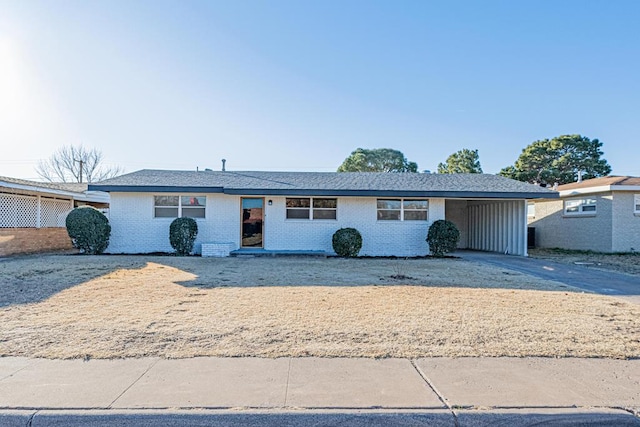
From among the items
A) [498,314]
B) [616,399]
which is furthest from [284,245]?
[616,399]

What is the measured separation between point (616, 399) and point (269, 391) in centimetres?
288

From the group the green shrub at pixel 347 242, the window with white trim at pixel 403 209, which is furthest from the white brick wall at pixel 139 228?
the window with white trim at pixel 403 209

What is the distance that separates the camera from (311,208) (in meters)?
15.2

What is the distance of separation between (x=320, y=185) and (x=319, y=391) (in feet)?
40.9

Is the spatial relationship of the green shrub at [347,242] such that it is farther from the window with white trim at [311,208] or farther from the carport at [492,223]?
the carport at [492,223]

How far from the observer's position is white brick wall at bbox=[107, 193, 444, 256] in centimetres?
1502

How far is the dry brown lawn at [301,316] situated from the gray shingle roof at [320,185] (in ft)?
17.6

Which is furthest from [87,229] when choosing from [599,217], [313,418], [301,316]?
[599,217]

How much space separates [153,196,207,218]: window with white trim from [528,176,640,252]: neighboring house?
680 inches

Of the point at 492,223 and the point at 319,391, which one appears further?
the point at 492,223

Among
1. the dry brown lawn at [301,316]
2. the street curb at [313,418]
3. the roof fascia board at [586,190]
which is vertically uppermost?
the roof fascia board at [586,190]

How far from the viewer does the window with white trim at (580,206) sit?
1770 centimetres

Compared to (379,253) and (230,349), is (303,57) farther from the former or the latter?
(230,349)

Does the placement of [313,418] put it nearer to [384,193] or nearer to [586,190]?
[384,193]
